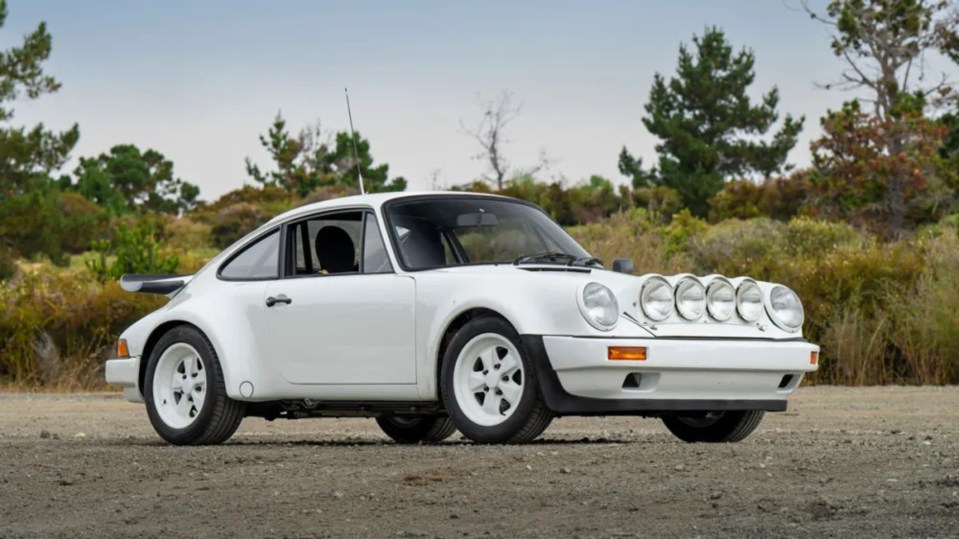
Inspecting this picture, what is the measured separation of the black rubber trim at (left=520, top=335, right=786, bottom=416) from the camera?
1000 cm

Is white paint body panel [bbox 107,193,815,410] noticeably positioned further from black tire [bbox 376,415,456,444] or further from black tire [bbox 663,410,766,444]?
black tire [bbox 376,415,456,444]

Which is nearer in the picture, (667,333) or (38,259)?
(667,333)

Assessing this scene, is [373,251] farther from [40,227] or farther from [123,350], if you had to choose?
[40,227]

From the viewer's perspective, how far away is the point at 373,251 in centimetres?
1131

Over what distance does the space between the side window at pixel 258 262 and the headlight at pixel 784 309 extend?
11.1ft

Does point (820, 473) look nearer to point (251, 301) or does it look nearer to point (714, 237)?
point (251, 301)

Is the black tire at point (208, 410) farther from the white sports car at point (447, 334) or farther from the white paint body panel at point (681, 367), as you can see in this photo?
the white paint body panel at point (681, 367)

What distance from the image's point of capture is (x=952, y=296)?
875 inches

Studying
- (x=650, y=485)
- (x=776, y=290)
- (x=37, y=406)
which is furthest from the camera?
(x=37, y=406)

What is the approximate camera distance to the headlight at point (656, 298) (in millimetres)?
10172

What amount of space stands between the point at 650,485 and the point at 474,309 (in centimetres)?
239

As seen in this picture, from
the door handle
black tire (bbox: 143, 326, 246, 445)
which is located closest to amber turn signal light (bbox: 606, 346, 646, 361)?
the door handle

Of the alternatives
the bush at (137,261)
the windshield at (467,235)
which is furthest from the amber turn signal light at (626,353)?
the bush at (137,261)

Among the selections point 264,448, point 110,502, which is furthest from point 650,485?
point 264,448
